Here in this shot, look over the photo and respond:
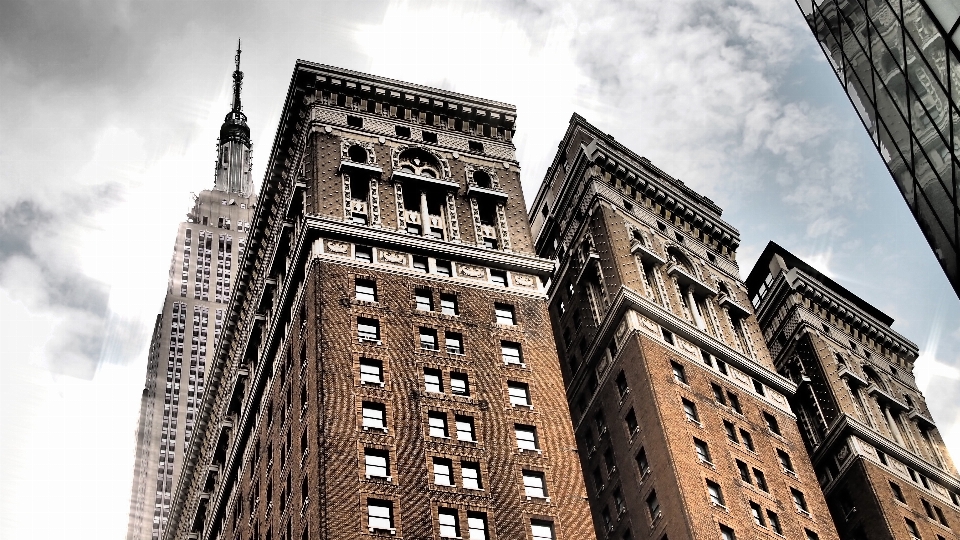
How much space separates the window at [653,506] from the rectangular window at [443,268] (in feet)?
63.9

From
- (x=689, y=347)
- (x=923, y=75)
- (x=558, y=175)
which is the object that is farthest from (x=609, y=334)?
(x=923, y=75)

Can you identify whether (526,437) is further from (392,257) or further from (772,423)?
(772,423)

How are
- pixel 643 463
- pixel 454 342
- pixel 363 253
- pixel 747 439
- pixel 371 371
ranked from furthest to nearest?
1. pixel 747 439
2. pixel 643 463
3. pixel 363 253
4. pixel 454 342
5. pixel 371 371

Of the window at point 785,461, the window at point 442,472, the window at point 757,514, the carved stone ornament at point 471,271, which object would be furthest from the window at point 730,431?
the window at point 442,472

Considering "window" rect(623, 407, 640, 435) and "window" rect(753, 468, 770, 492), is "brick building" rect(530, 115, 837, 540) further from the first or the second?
"window" rect(623, 407, 640, 435)

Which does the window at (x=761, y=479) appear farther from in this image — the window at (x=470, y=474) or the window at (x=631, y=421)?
the window at (x=470, y=474)

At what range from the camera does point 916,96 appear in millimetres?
47000

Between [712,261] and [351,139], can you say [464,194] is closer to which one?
[351,139]

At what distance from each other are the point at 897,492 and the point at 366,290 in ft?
166

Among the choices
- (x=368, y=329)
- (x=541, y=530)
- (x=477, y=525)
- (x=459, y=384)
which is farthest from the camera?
(x=368, y=329)

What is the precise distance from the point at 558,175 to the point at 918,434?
39.4m

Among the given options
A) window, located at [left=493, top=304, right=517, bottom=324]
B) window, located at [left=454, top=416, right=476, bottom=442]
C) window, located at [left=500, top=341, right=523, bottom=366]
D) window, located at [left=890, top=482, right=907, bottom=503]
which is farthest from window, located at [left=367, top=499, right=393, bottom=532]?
window, located at [left=890, top=482, right=907, bottom=503]

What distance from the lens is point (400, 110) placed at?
101188 mm

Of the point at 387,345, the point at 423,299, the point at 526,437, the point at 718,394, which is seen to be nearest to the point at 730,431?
the point at 718,394
